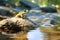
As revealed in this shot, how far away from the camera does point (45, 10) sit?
894 inches

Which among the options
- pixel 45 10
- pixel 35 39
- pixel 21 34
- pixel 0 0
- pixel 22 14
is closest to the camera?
pixel 35 39

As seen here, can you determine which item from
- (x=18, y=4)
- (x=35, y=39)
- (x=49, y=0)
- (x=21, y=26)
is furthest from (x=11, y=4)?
(x=35, y=39)

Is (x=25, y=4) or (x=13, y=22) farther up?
(x=13, y=22)

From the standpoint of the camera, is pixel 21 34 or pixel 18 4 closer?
pixel 21 34

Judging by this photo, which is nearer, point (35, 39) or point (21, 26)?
point (35, 39)

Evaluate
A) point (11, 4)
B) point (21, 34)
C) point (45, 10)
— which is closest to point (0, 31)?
point (21, 34)

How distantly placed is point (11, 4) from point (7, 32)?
16.4 meters

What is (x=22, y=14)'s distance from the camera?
1112 centimetres

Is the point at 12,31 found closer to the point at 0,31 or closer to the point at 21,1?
the point at 0,31

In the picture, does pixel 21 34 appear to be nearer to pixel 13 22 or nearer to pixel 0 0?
pixel 13 22

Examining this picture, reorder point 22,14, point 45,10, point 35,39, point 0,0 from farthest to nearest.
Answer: point 0,0, point 45,10, point 22,14, point 35,39

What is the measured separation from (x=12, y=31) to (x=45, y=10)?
13.9 m

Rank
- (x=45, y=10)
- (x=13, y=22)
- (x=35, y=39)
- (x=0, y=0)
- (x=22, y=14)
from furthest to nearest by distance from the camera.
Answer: (x=0, y=0) → (x=45, y=10) → (x=22, y=14) → (x=13, y=22) → (x=35, y=39)

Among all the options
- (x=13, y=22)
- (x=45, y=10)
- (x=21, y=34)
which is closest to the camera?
(x=21, y=34)
